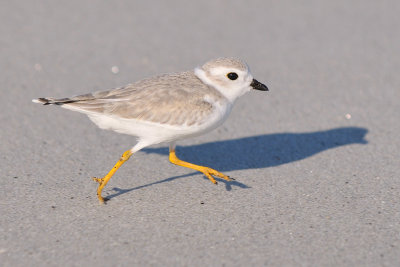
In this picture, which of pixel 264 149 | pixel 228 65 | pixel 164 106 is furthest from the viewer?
pixel 264 149

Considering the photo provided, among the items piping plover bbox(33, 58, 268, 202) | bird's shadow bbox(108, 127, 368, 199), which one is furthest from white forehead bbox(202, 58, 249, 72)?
bird's shadow bbox(108, 127, 368, 199)

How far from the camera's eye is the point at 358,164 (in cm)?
514

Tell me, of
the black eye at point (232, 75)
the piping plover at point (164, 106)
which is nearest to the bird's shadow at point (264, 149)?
the piping plover at point (164, 106)

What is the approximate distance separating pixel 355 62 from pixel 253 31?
1574mm

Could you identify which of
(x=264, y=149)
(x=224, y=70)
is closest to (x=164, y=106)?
(x=224, y=70)

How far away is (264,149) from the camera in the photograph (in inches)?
217

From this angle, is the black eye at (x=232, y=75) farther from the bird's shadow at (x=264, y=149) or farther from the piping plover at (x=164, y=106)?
the bird's shadow at (x=264, y=149)

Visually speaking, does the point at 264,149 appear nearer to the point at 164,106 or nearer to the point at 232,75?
the point at 232,75

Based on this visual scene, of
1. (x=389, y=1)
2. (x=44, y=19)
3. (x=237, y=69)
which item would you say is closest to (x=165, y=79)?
(x=237, y=69)

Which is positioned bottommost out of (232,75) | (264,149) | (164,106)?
(264,149)

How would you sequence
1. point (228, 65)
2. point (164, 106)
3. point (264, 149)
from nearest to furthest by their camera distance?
point (164, 106) < point (228, 65) < point (264, 149)

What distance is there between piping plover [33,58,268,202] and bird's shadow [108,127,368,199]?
1.94 ft

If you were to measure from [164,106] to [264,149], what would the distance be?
1397mm

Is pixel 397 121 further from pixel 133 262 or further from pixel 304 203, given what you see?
Result: pixel 133 262
